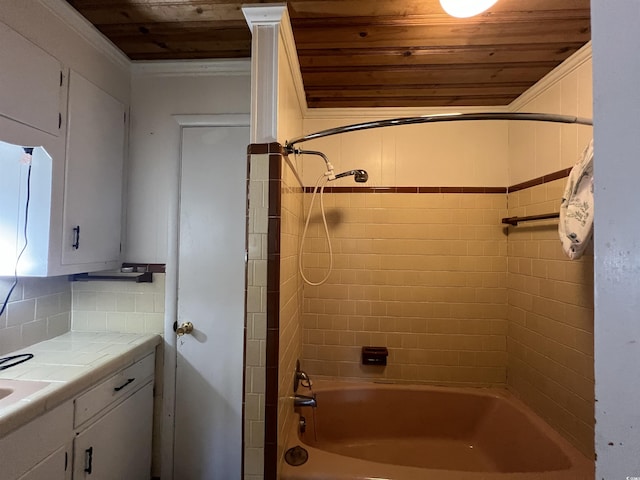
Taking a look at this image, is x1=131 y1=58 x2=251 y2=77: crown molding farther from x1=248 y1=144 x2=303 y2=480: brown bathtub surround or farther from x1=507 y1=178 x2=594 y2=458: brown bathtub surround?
x1=507 y1=178 x2=594 y2=458: brown bathtub surround

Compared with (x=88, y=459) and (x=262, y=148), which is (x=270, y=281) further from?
(x=88, y=459)

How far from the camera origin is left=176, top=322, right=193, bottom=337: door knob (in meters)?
1.62

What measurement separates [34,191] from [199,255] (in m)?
0.74

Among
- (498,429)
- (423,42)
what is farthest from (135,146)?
(498,429)

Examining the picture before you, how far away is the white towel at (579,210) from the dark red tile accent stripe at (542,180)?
36cm

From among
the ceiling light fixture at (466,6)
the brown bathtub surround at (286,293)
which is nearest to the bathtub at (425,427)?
the brown bathtub surround at (286,293)

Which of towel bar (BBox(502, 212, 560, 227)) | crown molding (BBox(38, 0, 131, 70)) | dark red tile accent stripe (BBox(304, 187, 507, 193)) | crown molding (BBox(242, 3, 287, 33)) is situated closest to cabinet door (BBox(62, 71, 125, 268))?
crown molding (BBox(38, 0, 131, 70))

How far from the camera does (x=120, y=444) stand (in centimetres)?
136

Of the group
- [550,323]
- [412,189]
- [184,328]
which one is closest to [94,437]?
[184,328]

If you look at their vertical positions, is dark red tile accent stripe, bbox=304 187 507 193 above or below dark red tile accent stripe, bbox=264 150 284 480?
above

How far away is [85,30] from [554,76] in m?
2.33

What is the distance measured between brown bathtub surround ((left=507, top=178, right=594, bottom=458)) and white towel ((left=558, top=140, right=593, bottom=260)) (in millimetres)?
223


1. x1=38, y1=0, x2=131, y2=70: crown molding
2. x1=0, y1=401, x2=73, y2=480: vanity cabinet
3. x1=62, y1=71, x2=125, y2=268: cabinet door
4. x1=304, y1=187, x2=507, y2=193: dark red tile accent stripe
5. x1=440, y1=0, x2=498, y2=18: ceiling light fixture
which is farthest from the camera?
x1=304, y1=187, x2=507, y2=193: dark red tile accent stripe

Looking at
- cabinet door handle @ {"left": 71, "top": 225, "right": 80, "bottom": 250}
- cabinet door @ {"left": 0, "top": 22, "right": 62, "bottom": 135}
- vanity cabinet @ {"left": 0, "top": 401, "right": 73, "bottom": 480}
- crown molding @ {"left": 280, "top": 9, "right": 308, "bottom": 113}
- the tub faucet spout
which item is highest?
crown molding @ {"left": 280, "top": 9, "right": 308, "bottom": 113}
